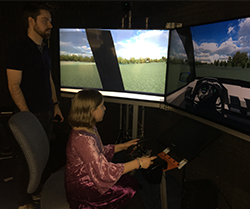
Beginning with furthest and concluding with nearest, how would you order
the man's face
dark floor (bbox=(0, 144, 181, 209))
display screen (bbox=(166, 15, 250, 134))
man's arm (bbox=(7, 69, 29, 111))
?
dark floor (bbox=(0, 144, 181, 209)) → the man's face → man's arm (bbox=(7, 69, 29, 111)) → display screen (bbox=(166, 15, 250, 134))

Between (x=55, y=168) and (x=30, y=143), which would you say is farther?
(x=55, y=168)

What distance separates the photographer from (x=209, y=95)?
51.6 inches

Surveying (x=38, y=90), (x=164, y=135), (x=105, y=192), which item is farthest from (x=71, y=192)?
(x=38, y=90)

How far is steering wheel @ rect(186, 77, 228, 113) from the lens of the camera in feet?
4.03

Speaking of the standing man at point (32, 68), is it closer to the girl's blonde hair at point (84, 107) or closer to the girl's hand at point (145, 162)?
the girl's blonde hair at point (84, 107)

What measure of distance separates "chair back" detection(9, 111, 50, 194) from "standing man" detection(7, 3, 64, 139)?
0.52 meters

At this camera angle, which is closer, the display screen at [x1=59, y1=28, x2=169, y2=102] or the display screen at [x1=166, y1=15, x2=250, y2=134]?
the display screen at [x1=166, y1=15, x2=250, y2=134]

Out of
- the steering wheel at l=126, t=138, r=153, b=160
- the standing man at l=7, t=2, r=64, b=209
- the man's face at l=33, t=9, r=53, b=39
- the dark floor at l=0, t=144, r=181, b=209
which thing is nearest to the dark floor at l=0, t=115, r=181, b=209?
the dark floor at l=0, t=144, r=181, b=209

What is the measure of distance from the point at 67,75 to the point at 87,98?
4.76ft

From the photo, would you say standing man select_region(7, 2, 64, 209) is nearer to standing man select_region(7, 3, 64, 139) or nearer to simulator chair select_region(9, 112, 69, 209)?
standing man select_region(7, 3, 64, 139)

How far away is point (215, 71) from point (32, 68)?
4.83 feet

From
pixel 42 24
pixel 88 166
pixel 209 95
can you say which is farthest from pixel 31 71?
pixel 209 95

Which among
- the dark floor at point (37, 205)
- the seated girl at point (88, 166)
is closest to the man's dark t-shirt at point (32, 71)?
the seated girl at point (88, 166)

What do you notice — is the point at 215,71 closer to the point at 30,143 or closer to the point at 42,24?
the point at 30,143
